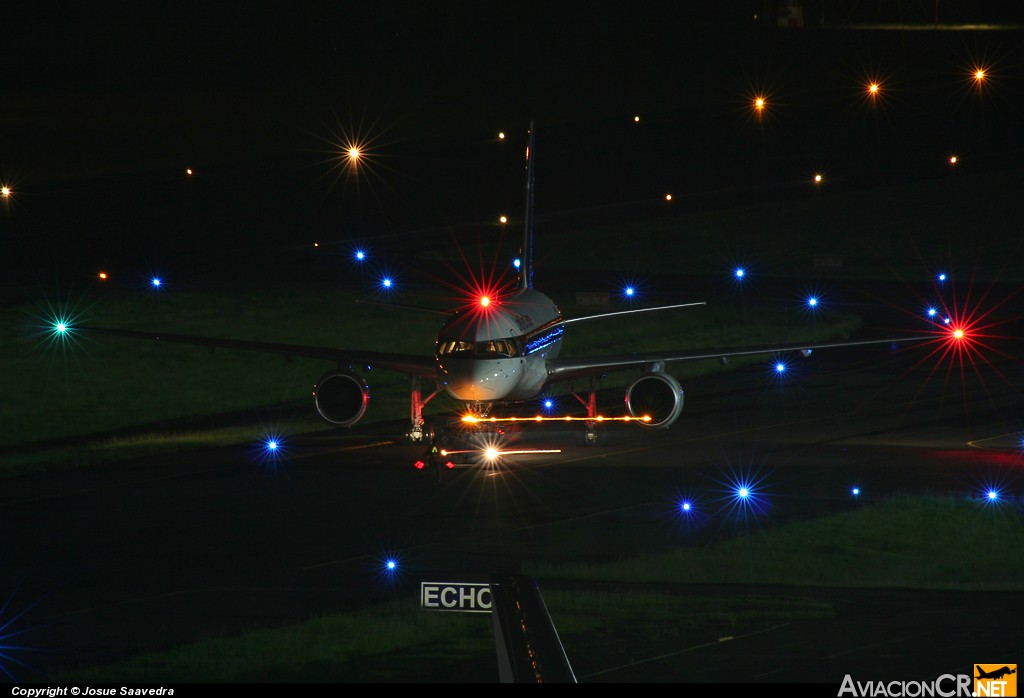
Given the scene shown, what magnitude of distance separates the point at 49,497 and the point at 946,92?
10777cm

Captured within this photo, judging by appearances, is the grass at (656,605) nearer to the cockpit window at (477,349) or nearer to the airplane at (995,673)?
the airplane at (995,673)

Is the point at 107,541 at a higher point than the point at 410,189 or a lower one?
lower

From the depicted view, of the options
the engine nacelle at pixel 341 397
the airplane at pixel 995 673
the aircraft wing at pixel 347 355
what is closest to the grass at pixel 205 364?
the aircraft wing at pixel 347 355

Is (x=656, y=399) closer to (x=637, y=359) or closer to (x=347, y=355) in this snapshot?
(x=637, y=359)

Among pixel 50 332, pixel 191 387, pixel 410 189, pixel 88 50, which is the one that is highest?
pixel 88 50

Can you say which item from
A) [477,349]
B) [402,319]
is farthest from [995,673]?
[402,319]

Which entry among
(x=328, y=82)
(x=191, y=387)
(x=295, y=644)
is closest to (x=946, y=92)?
(x=328, y=82)

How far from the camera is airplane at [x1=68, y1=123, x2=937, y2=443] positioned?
130 ft

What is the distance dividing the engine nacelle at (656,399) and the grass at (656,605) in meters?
9.23

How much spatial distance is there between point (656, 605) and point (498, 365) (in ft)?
48.2

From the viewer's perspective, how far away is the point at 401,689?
2184 cm

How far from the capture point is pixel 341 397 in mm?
42156

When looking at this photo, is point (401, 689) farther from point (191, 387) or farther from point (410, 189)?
point (410, 189)

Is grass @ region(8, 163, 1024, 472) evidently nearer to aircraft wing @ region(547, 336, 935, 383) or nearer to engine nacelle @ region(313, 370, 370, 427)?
engine nacelle @ region(313, 370, 370, 427)
